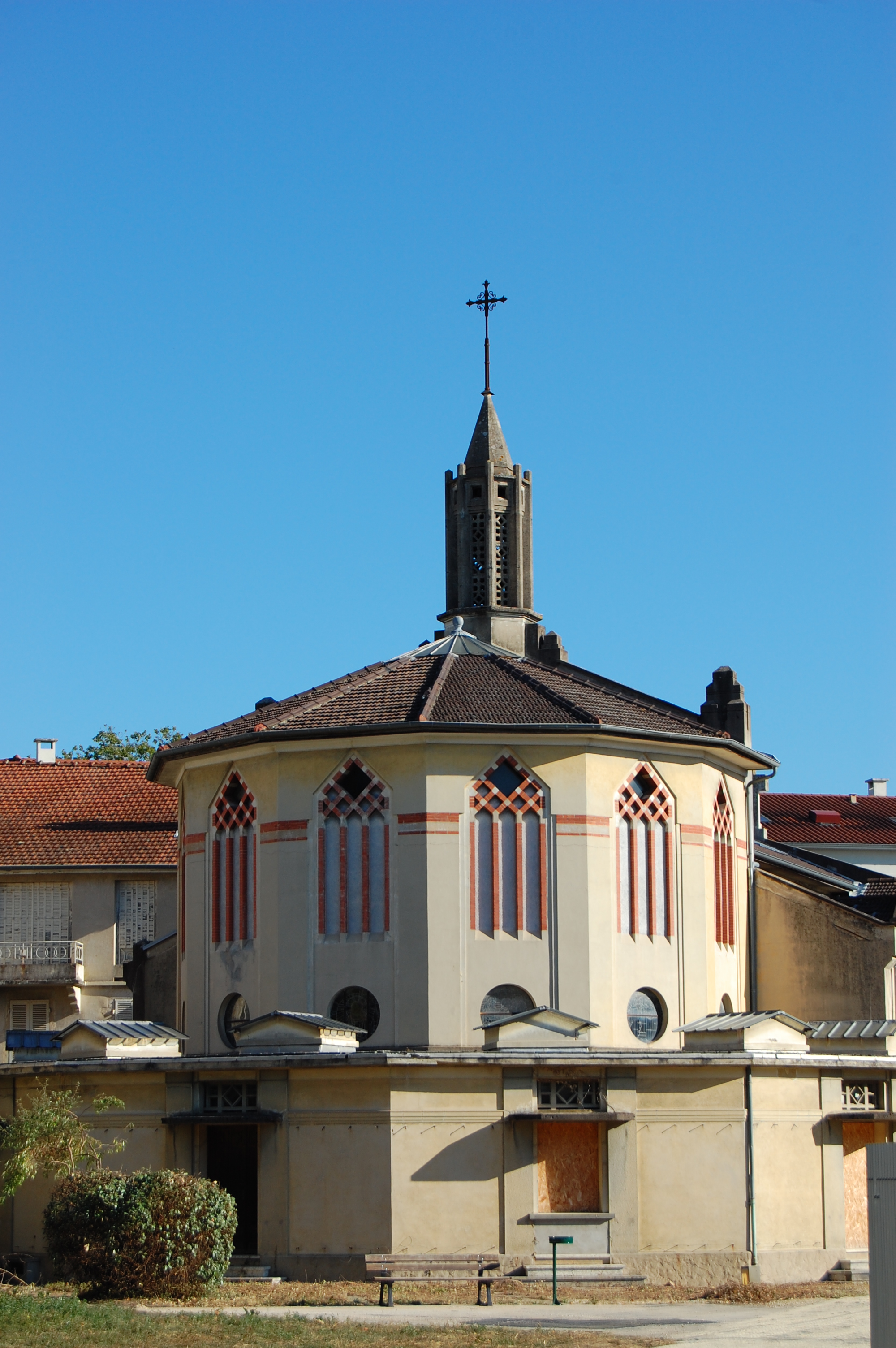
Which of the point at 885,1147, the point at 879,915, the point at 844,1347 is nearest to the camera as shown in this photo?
the point at 885,1147

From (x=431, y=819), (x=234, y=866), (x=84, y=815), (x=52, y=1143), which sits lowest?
(x=52, y=1143)

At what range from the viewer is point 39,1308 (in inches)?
957

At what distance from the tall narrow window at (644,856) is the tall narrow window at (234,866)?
7424 mm

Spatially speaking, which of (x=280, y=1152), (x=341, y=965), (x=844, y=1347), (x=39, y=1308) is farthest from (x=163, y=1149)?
(x=844, y=1347)

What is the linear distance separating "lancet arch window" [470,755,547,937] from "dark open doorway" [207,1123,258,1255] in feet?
19.9

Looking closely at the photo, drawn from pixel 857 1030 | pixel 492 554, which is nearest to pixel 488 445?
pixel 492 554

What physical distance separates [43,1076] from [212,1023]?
5126mm

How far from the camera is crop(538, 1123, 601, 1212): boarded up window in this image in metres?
31.7

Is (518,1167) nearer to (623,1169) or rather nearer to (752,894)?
(623,1169)

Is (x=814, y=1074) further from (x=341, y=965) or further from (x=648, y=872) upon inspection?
(x=341, y=965)

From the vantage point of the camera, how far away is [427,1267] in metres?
30.2

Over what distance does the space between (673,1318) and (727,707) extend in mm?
22046

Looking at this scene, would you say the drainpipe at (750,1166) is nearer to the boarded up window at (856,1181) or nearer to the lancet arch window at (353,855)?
the boarded up window at (856,1181)

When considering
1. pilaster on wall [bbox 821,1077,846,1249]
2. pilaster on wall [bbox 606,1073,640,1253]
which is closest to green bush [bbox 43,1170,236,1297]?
pilaster on wall [bbox 606,1073,640,1253]
